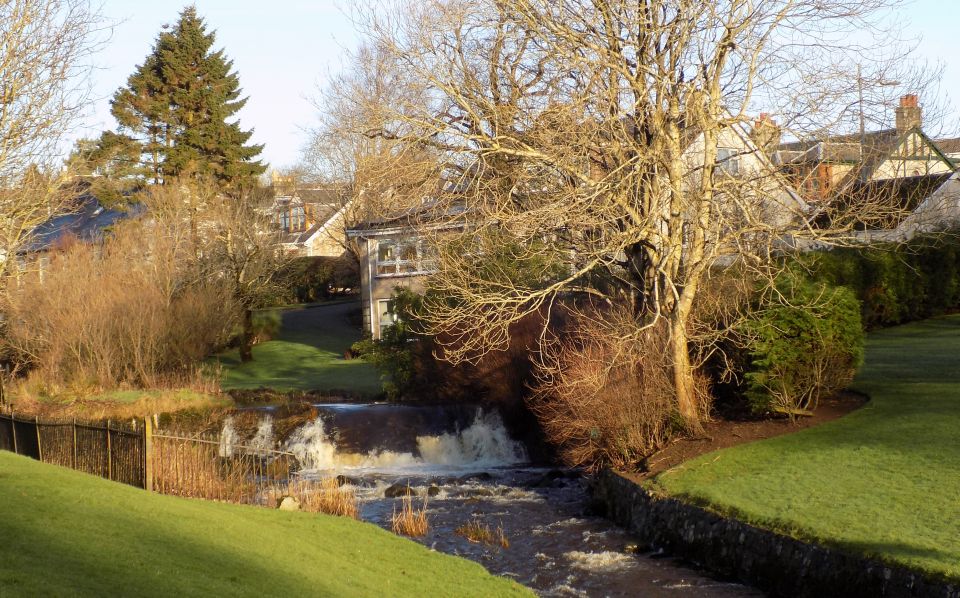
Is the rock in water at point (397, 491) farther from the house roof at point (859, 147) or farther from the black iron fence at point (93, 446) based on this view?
the house roof at point (859, 147)

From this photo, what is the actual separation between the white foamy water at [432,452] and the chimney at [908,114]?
445 inches

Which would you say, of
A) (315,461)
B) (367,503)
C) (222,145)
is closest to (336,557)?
(367,503)

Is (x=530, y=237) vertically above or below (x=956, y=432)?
above

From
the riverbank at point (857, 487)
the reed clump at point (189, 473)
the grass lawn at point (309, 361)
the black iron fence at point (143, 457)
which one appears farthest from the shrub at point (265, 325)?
the riverbank at point (857, 487)

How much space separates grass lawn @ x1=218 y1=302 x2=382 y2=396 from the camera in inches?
1234

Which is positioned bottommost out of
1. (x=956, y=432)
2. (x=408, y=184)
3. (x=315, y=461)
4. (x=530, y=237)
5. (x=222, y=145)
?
(x=315, y=461)

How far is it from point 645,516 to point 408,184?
693cm

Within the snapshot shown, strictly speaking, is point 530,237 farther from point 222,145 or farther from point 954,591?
point 222,145

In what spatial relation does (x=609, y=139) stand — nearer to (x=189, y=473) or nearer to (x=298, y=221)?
(x=189, y=473)

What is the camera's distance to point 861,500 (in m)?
11.7

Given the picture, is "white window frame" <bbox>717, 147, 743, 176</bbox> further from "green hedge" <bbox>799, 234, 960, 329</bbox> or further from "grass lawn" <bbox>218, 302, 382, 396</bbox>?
"grass lawn" <bbox>218, 302, 382, 396</bbox>

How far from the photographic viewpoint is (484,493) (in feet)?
60.8

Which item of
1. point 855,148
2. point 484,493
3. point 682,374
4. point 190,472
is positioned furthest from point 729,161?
point 190,472

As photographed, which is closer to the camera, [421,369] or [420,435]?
[420,435]
